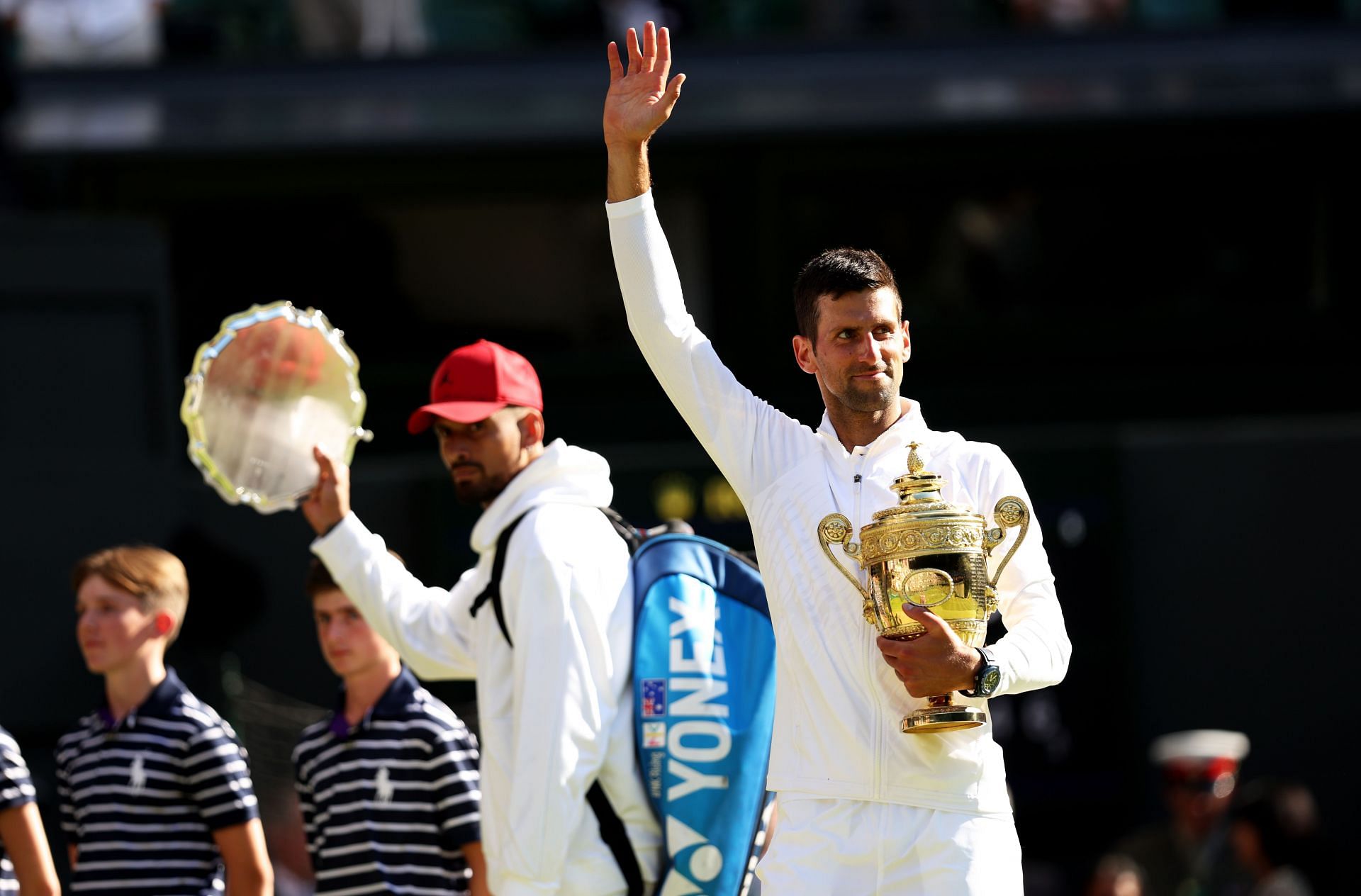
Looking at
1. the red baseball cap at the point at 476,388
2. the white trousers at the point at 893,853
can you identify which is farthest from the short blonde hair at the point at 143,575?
the white trousers at the point at 893,853

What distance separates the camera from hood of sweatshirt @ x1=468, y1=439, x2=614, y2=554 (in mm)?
4617

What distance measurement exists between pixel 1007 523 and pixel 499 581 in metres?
1.44

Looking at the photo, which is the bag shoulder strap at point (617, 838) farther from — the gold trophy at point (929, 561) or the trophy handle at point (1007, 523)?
the trophy handle at point (1007, 523)

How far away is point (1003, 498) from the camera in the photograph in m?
3.57

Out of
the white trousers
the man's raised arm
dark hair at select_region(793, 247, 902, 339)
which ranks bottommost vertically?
the white trousers

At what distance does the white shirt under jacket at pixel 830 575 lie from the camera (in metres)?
3.54

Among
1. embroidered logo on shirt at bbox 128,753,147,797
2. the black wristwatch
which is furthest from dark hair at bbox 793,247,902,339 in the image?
embroidered logo on shirt at bbox 128,753,147,797

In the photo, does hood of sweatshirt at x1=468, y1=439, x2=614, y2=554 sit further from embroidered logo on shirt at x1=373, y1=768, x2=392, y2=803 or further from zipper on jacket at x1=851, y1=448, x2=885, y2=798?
zipper on jacket at x1=851, y1=448, x2=885, y2=798

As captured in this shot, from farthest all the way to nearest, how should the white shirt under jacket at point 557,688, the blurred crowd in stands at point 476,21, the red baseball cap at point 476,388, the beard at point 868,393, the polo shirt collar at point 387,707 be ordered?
1. the blurred crowd in stands at point 476,21
2. the polo shirt collar at point 387,707
3. the red baseball cap at point 476,388
4. the white shirt under jacket at point 557,688
5. the beard at point 868,393

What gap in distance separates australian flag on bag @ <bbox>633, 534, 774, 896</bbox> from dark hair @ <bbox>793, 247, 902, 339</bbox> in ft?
3.18

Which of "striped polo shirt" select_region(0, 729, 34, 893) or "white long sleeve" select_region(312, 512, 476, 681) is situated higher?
"white long sleeve" select_region(312, 512, 476, 681)

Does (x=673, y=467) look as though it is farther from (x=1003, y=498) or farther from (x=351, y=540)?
(x=1003, y=498)

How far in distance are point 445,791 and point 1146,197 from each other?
7.46 m

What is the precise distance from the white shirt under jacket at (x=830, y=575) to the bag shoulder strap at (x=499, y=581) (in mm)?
747
